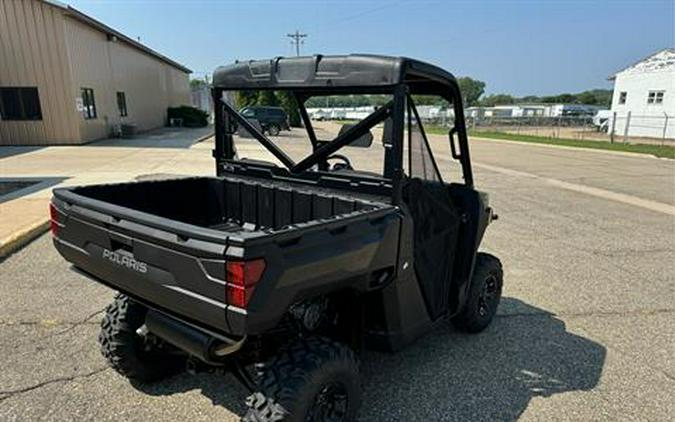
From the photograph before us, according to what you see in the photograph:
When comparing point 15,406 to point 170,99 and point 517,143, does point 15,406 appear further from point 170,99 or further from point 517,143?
point 170,99

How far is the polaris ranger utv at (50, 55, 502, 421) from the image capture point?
2.03m

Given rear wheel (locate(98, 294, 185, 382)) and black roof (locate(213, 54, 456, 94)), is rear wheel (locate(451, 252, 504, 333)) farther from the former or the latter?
rear wheel (locate(98, 294, 185, 382))

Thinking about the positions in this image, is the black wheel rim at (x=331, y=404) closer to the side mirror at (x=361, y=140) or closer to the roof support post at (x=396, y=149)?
the roof support post at (x=396, y=149)

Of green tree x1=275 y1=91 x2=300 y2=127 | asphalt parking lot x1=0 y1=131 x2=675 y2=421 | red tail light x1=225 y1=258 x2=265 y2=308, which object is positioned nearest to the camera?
red tail light x1=225 y1=258 x2=265 y2=308

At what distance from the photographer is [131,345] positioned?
2936 millimetres

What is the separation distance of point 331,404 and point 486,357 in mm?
1553

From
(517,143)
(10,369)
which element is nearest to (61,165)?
(10,369)

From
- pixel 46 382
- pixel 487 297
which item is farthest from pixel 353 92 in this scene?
pixel 46 382

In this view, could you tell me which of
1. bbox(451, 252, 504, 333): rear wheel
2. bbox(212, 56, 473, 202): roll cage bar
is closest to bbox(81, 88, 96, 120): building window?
bbox(212, 56, 473, 202): roll cage bar

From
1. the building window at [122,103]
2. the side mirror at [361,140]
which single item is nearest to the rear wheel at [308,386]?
the side mirror at [361,140]

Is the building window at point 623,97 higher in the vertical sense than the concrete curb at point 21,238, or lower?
higher

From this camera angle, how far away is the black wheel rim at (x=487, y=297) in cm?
381

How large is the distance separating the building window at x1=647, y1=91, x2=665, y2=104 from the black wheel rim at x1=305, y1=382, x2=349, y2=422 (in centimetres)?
4027

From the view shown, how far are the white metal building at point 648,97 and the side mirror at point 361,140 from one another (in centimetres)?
3409
